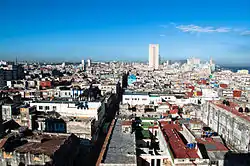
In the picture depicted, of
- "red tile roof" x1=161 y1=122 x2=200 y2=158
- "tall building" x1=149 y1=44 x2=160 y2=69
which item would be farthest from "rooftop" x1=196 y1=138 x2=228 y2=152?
"tall building" x1=149 y1=44 x2=160 y2=69

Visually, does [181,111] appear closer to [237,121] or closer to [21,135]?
[237,121]

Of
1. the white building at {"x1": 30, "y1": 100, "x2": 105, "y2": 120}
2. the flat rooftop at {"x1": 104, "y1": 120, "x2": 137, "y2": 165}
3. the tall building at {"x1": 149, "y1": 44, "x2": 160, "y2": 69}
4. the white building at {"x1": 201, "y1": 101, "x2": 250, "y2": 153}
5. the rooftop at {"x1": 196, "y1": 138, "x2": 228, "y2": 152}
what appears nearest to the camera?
the flat rooftop at {"x1": 104, "y1": 120, "x2": 137, "y2": 165}

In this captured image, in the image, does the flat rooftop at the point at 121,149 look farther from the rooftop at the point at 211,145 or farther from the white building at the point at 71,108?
the white building at the point at 71,108

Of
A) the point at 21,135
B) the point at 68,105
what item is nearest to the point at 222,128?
the point at 68,105

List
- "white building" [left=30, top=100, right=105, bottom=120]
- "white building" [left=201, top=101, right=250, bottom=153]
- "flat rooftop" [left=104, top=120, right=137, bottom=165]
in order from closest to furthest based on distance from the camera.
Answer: "flat rooftop" [left=104, top=120, right=137, bottom=165] < "white building" [left=201, top=101, right=250, bottom=153] < "white building" [left=30, top=100, right=105, bottom=120]

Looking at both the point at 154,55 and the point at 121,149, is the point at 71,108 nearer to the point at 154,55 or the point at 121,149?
the point at 121,149

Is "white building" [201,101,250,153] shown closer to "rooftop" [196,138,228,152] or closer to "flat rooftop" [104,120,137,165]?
"rooftop" [196,138,228,152]

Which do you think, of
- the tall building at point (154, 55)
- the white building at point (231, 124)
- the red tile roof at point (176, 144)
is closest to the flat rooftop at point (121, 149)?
the red tile roof at point (176, 144)
